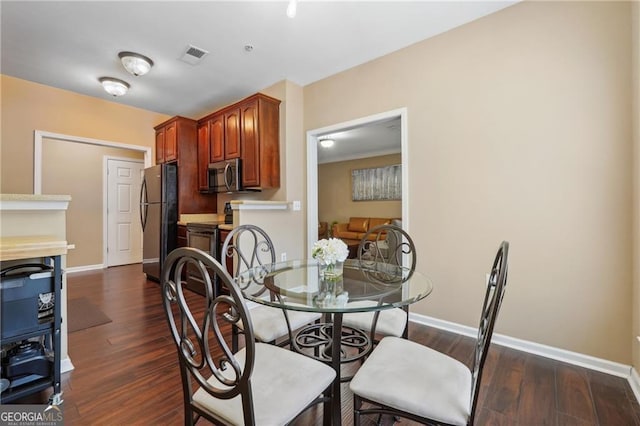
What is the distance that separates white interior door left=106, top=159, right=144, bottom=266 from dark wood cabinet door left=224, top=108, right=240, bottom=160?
9.78 feet

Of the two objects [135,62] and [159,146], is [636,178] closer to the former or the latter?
[135,62]

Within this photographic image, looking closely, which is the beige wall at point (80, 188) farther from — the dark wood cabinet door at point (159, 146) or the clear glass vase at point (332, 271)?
the clear glass vase at point (332, 271)

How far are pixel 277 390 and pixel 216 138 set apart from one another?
3609 mm

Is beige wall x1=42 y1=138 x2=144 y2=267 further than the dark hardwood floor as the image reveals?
Yes

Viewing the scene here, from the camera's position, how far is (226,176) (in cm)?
370

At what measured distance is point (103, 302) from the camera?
3191mm

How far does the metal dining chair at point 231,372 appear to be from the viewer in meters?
0.83

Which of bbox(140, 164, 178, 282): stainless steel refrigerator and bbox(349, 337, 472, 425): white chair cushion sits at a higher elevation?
bbox(140, 164, 178, 282): stainless steel refrigerator

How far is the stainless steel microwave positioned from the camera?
3613 millimetres

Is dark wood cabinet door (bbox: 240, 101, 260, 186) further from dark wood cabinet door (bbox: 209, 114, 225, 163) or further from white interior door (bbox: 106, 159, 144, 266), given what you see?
white interior door (bbox: 106, 159, 144, 266)

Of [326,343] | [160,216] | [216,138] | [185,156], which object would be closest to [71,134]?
[185,156]

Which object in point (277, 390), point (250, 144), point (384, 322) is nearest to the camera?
point (277, 390)

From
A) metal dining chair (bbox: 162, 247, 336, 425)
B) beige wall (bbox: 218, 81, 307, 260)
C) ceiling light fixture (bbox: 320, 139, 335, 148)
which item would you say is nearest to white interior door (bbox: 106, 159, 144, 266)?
beige wall (bbox: 218, 81, 307, 260)

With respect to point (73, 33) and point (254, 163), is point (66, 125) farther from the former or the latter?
point (254, 163)
